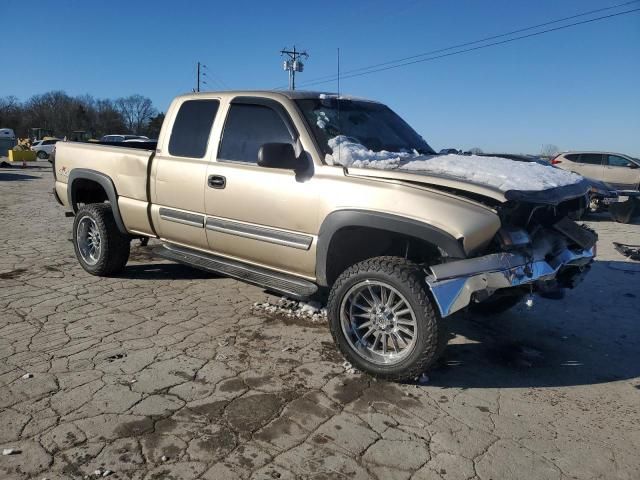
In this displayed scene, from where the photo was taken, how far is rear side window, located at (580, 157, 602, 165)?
17.5 meters

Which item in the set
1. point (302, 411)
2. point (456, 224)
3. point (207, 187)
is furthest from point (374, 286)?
point (207, 187)

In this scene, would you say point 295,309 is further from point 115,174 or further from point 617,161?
point 617,161

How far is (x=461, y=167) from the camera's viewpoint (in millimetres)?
3510

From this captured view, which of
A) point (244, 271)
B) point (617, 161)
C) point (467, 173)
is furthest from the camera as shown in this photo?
point (617, 161)

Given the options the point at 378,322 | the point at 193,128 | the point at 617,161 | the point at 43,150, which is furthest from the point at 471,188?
the point at 43,150

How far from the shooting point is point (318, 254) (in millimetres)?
3723

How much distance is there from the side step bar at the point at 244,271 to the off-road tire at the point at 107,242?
62cm

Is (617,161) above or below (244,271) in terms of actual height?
above

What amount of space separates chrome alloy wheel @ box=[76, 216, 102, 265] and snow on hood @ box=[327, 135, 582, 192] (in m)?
3.24

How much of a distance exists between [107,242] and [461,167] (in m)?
3.83

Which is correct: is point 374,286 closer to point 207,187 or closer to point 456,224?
point 456,224

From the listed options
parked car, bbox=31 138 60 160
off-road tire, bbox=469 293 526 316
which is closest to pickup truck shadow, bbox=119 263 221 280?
off-road tire, bbox=469 293 526 316

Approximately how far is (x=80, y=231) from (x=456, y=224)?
452cm

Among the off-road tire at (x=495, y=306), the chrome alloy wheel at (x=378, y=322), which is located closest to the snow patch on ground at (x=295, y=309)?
the chrome alloy wheel at (x=378, y=322)
